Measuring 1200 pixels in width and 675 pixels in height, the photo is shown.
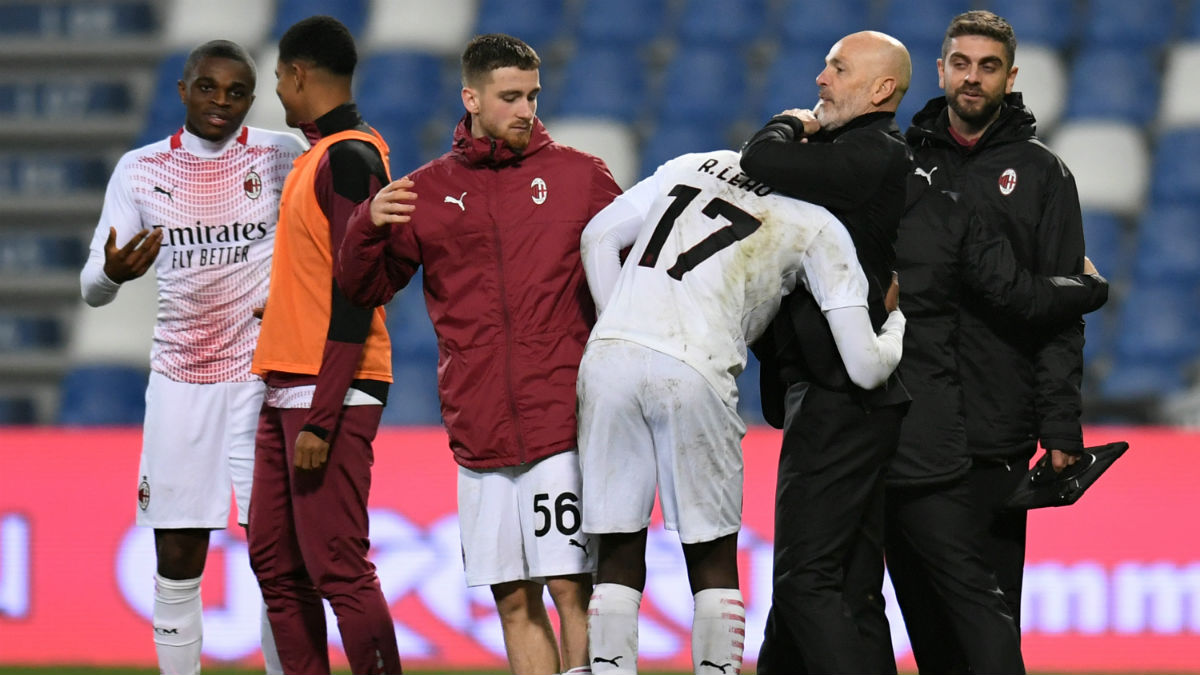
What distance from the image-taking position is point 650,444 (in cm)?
391

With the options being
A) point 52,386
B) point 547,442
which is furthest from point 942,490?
point 52,386

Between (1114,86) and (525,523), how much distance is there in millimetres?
8659

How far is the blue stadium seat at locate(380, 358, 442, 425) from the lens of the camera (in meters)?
9.70

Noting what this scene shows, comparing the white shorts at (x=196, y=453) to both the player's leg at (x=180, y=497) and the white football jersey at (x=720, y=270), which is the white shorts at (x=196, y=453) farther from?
the white football jersey at (x=720, y=270)

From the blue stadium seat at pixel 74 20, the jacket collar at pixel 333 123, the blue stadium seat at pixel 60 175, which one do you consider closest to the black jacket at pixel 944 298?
the jacket collar at pixel 333 123

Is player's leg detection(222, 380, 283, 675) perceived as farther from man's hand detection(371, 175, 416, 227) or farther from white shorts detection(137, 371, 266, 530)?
man's hand detection(371, 175, 416, 227)

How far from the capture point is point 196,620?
477 cm

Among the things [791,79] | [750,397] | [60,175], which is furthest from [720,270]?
[60,175]

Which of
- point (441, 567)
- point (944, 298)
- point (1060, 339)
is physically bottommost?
point (441, 567)

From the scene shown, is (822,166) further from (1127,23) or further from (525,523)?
(1127,23)

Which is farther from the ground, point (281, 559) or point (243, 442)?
point (243, 442)

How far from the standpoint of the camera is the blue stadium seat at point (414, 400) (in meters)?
9.70

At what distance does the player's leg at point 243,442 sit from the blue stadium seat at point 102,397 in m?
5.71

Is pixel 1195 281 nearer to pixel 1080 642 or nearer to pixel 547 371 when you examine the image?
pixel 1080 642
